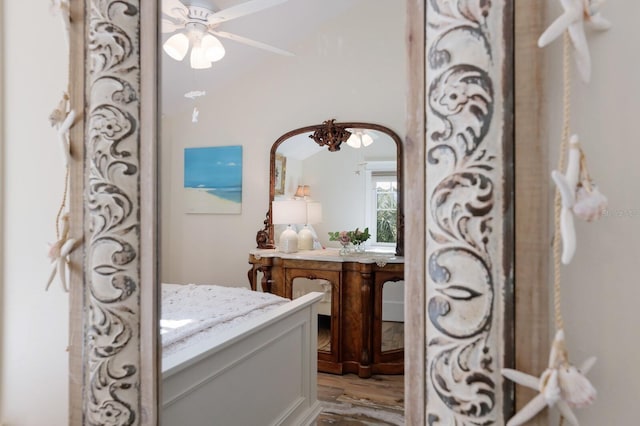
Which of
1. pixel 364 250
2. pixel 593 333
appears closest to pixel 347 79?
pixel 364 250

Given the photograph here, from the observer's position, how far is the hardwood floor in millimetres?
817

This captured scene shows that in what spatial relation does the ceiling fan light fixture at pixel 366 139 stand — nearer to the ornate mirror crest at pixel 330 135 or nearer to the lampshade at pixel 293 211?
the ornate mirror crest at pixel 330 135

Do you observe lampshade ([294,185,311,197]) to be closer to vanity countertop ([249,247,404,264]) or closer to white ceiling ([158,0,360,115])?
vanity countertop ([249,247,404,264])

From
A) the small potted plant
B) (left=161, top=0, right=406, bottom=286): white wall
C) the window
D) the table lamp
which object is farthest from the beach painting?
the window

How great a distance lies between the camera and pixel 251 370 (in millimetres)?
1292

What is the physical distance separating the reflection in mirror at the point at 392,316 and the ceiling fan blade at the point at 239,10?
0.90 metres

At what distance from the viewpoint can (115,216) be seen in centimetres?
72

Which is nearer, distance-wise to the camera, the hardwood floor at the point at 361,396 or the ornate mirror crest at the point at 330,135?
the hardwood floor at the point at 361,396

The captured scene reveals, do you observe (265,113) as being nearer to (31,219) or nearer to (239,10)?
(239,10)

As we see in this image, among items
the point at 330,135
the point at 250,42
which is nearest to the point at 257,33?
the point at 250,42

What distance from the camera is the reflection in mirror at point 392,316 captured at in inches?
33.3

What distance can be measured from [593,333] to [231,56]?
3.74 feet

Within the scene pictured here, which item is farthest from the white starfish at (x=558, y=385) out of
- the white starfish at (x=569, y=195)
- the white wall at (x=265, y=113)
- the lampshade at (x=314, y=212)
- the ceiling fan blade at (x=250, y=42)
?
the ceiling fan blade at (x=250, y=42)

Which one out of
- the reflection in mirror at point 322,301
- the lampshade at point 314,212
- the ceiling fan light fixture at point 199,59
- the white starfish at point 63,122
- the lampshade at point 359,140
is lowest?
the reflection in mirror at point 322,301
